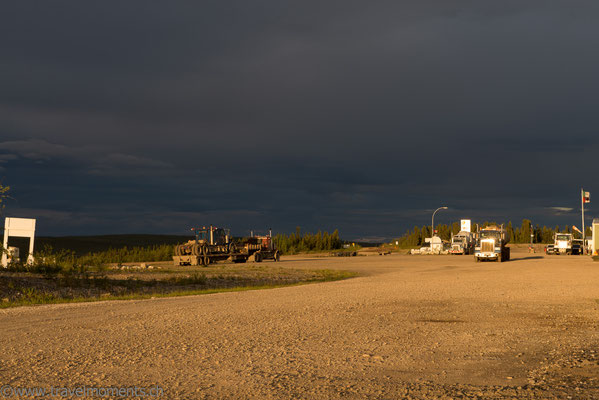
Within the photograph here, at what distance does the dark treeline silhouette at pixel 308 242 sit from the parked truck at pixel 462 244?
2944 cm

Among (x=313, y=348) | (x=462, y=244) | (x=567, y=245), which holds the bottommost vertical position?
(x=313, y=348)

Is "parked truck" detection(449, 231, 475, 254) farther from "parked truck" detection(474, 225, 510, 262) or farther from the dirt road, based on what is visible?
the dirt road

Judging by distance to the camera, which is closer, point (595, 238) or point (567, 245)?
point (595, 238)

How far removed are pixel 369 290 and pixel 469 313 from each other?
687 centimetres

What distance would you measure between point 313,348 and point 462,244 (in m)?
69.7

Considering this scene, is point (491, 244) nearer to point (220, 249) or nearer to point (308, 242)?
point (220, 249)

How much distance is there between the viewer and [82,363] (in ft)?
25.8

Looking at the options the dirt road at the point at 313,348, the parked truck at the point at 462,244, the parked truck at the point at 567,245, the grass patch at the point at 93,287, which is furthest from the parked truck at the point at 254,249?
the parked truck at the point at 567,245

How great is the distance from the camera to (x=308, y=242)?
104 meters

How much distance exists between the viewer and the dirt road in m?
6.78

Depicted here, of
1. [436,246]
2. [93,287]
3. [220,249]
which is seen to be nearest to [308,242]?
[436,246]

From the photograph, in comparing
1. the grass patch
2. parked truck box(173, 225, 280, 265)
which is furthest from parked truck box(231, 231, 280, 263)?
the grass patch

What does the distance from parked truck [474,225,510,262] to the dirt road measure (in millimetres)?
33796

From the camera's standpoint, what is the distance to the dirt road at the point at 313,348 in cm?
678
